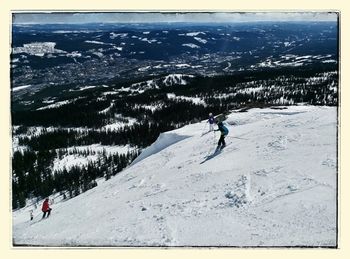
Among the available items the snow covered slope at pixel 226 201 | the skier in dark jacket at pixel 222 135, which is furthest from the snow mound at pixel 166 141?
the skier in dark jacket at pixel 222 135

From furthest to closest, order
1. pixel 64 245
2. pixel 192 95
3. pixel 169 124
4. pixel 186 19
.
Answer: pixel 192 95 < pixel 169 124 < pixel 186 19 < pixel 64 245

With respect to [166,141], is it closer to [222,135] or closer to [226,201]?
[222,135]

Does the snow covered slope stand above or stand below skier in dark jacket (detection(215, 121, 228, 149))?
below

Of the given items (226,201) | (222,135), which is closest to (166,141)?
(222,135)

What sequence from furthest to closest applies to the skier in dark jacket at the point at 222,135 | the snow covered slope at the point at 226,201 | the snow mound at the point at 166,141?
the snow mound at the point at 166,141
the skier in dark jacket at the point at 222,135
the snow covered slope at the point at 226,201

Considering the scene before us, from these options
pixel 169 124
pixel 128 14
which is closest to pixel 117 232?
pixel 128 14

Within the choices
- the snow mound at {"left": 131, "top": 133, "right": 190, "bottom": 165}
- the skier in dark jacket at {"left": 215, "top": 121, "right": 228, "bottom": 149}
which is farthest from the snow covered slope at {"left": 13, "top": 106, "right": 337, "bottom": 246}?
the snow mound at {"left": 131, "top": 133, "right": 190, "bottom": 165}

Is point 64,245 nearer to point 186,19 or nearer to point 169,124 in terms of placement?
point 186,19

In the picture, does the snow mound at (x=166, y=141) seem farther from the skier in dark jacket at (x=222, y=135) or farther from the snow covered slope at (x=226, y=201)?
the skier in dark jacket at (x=222, y=135)

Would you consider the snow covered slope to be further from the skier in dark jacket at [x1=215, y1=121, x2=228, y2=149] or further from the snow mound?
the snow mound
